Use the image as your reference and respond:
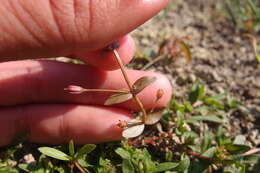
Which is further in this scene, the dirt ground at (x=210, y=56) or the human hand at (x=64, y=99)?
the dirt ground at (x=210, y=56)

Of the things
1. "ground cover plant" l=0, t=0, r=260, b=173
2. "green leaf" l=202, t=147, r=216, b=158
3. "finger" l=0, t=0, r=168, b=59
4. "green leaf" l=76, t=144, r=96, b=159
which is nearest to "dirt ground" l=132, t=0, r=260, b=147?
"ground cover plant" l=0, t=0, r=260, b=173

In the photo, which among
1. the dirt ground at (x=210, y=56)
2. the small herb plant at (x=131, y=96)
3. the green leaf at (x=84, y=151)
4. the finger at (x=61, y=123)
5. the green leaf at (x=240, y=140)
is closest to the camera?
the small herb plant at (x=131, y=96)

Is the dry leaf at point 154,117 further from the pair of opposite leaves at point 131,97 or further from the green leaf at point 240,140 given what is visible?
the green leaf at point 240,140

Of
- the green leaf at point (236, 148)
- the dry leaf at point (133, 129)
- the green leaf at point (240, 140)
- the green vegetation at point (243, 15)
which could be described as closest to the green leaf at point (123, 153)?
the dry leaf at point (133, 129)

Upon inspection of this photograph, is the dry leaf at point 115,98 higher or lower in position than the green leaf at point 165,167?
higher

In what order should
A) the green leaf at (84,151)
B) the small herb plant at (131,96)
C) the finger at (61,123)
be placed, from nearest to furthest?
the small herb plant at (131,96)
the green leaf at (84,151)
the finger at (61,123)

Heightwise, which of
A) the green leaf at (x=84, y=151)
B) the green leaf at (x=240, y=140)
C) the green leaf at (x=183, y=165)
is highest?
the green leaf at (x=84, y=151)
